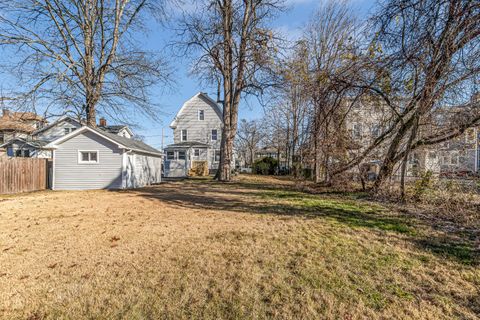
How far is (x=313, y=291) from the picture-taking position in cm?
259

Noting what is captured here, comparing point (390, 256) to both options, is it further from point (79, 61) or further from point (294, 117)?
point (294, 117)

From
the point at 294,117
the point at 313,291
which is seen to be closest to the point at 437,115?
the point at 313,291

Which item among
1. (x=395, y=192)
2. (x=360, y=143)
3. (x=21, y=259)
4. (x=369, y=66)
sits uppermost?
(x=369, y=66)

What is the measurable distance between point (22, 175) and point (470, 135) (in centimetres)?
1934

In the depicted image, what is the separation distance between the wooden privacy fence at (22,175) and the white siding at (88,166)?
923 mm

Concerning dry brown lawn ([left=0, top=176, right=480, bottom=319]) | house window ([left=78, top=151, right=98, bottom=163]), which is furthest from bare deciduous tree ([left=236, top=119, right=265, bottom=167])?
dry brown lawn ([left=0, top=176, right=480, bottom=319])

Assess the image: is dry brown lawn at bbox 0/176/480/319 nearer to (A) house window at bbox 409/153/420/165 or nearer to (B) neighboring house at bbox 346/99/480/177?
(B) neighboring house at bbox 346/99/480/177

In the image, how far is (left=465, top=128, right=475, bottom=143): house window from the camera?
6.80m

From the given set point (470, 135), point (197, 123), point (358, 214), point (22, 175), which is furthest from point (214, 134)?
point (470, 135)

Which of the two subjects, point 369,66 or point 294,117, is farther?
point 294,117

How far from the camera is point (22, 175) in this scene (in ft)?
39.5

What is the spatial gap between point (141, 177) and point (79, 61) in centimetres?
832

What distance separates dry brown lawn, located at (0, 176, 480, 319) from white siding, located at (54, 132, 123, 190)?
8133mm

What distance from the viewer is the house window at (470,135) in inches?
268
